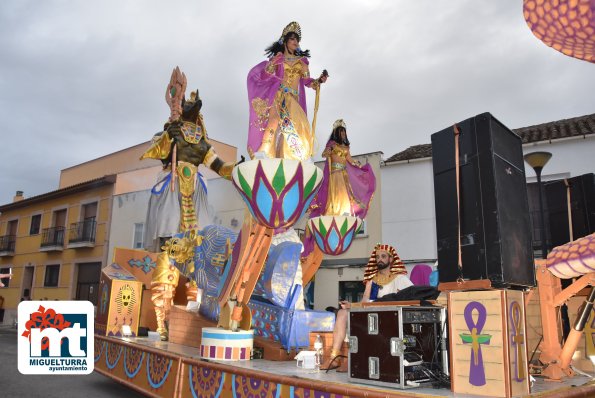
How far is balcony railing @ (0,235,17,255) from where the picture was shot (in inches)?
984

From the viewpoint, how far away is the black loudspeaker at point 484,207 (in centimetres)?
313

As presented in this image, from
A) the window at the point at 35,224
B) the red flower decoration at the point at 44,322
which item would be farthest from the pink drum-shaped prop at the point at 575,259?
the window at the point at 35,224

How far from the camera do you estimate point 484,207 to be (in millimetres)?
3211

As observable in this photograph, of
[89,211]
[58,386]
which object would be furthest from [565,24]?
[89,211]

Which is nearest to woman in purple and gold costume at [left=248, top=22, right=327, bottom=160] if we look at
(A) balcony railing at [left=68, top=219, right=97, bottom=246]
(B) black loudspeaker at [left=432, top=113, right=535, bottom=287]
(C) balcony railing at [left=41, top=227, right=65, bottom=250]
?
(B) black loudspeaker at [left=432, top=113, right=535, bottom=287]

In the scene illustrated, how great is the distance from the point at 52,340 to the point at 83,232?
18194 mm

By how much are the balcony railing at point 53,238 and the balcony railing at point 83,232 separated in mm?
683

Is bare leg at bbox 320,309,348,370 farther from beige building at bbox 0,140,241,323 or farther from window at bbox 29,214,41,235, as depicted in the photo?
window at bbox 29,214,41,235

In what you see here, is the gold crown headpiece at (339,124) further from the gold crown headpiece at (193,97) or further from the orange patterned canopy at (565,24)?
the orange patterned canopy at (565,24)

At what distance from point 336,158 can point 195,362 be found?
3435 millimetres

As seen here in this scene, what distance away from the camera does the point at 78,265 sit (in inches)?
837

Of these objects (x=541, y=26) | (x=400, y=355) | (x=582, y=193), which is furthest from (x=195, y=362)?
(x=582, y=193)

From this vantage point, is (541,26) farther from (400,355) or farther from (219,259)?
(219,259)

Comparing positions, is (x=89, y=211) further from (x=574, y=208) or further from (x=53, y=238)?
(x=574, y=208)
